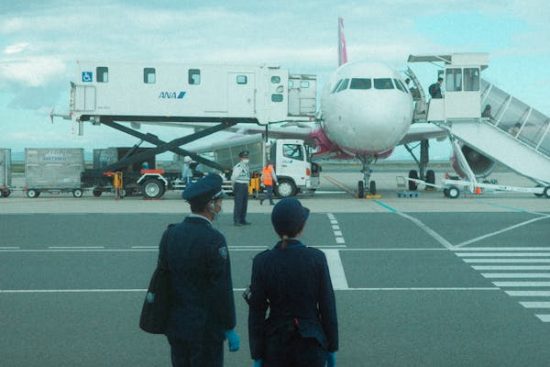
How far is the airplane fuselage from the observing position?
2842 cm

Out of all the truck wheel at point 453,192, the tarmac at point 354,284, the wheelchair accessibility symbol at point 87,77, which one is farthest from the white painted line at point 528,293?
the wheelchair accessibility symbol at point 87,77

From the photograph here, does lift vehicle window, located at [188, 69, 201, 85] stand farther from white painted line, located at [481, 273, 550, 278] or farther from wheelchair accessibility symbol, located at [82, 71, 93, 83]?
white painted line, located at [481, 273, 550, 278]

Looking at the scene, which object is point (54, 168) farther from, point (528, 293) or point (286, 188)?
point (528, 293)

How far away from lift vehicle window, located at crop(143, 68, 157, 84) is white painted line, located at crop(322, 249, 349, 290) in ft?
57.4

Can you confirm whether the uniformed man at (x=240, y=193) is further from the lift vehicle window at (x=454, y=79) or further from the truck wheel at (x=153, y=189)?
the lift vehicle window at (x=454, y=79)

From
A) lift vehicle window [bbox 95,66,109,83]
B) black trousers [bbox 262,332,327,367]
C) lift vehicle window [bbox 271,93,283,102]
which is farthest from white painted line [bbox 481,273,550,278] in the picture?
lift vehicle window [bbox 95,66,109,83]

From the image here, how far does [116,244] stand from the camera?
16.5 m

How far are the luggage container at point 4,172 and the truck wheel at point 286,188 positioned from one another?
10679 mm

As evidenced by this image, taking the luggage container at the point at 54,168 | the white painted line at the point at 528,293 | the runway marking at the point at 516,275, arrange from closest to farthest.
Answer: the white painted line at the point at 528,293 → the runway marking at the point at 516,275 → the luggage container at the point at 54,168

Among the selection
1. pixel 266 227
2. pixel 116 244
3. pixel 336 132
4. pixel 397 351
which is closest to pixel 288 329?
pixel 397 351

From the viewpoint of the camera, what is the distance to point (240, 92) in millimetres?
31453

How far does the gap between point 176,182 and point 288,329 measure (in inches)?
1054

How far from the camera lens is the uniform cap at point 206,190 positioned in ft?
17.4

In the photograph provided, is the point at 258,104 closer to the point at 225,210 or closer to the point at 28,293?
the point at 225,210
